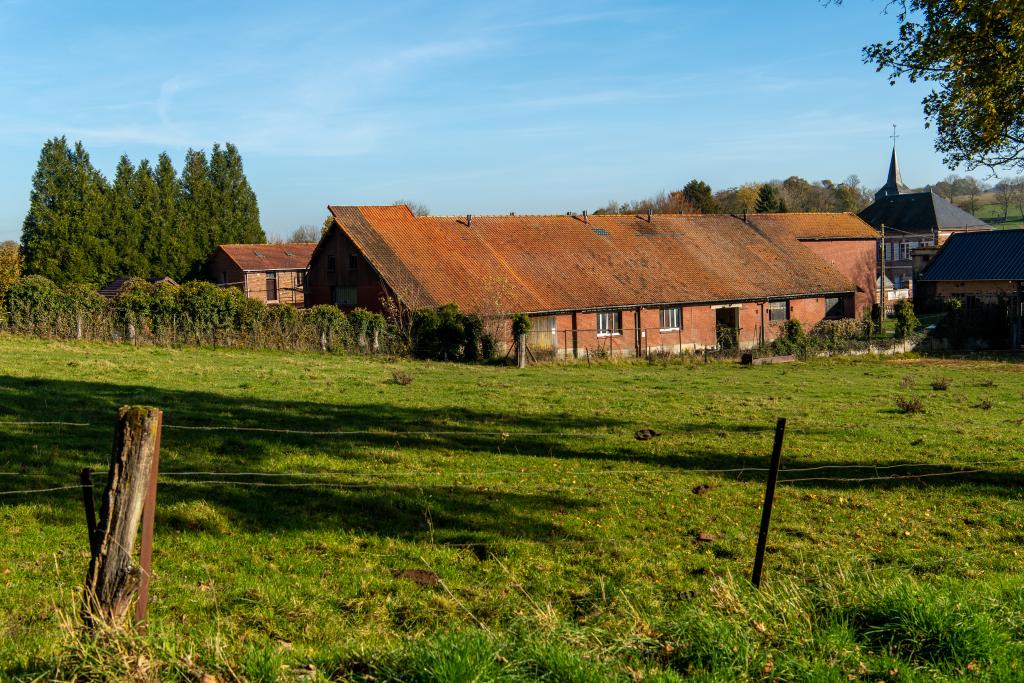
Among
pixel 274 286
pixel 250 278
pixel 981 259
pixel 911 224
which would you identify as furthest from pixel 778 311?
pixel 911 224

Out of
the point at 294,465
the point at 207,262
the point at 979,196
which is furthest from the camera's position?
the point at 979,196

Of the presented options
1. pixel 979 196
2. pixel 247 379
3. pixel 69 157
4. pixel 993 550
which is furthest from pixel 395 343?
pixel 979 196

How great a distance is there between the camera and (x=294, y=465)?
1117 centimetres

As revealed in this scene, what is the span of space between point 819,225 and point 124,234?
163ft

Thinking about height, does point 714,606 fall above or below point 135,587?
below

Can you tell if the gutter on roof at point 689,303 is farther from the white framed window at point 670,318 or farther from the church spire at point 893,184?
the church spire at point 893,184

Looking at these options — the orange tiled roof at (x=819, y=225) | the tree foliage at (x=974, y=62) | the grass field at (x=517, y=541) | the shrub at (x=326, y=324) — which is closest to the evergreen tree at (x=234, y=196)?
the orange tiled roof at (x=819, y=225)

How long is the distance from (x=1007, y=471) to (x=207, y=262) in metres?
69.5

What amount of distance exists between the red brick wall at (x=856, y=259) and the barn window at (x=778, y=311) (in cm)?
927

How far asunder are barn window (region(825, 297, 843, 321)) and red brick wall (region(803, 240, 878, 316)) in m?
4.95

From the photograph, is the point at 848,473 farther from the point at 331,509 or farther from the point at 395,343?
the point at 395,343

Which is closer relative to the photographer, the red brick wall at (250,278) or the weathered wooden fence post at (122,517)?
the weathered wooden fence post at (122,517)

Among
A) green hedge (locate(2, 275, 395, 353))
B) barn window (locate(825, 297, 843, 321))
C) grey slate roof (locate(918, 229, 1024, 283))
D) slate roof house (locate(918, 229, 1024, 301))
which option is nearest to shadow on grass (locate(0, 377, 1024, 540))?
green hedge (locate(2, 275, 395, 353))

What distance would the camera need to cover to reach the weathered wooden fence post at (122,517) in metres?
5.05
